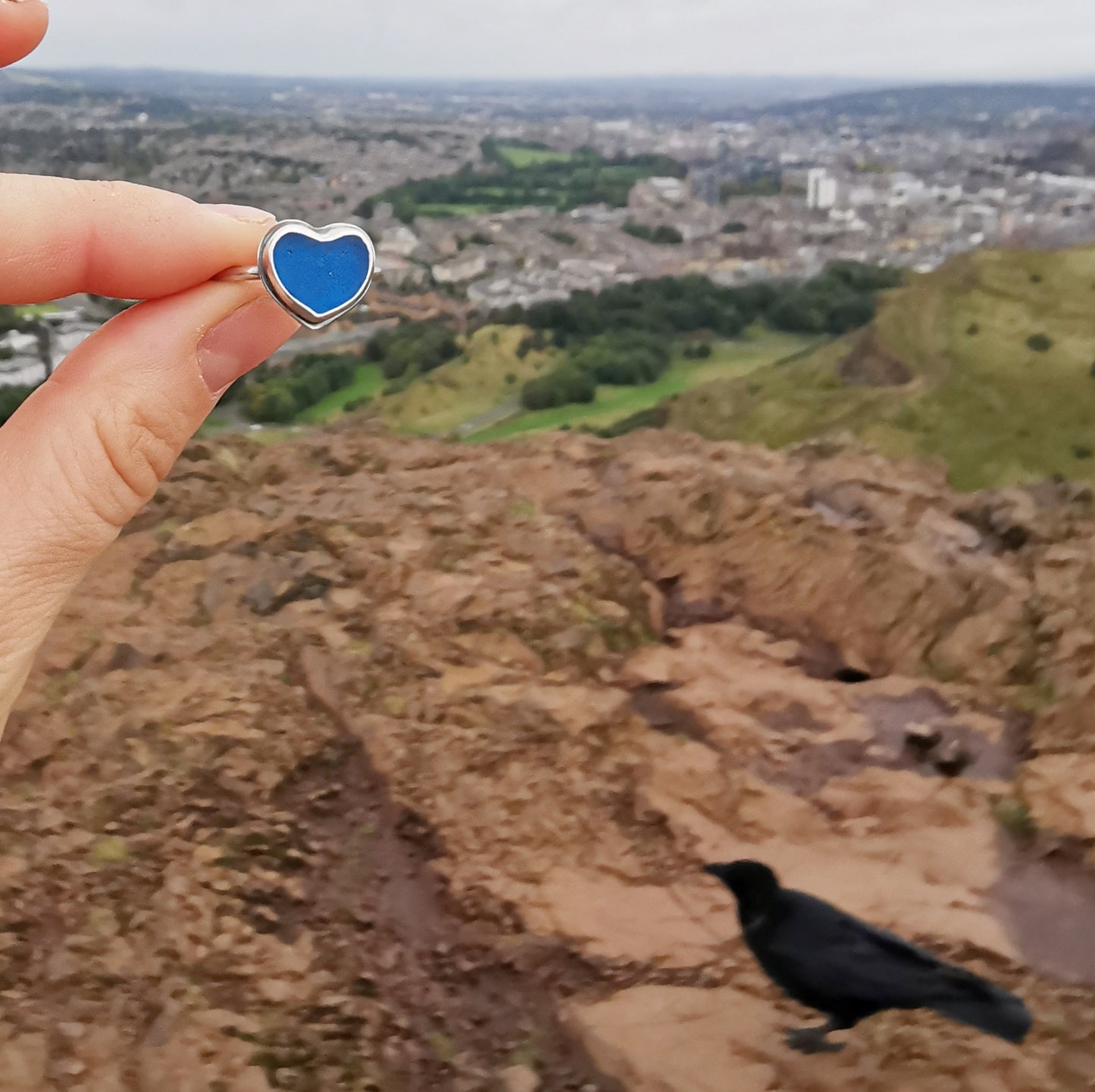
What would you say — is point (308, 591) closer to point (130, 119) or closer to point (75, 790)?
point (75, 790)

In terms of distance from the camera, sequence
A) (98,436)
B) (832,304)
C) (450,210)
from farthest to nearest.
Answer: (450,210) → (832,304) → (98,436)

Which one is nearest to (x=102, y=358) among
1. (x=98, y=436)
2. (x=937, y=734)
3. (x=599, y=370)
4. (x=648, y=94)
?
(x=98, y=436)

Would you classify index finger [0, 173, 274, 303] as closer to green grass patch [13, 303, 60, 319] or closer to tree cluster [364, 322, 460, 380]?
green grass patch [13, 303, 60, 319]

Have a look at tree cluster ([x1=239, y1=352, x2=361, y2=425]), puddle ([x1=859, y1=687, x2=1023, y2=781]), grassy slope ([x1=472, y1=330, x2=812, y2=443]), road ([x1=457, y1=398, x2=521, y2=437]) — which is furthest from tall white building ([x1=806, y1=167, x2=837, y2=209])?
puddle ([x1=859, y1=687, x2=1023, y2=781])

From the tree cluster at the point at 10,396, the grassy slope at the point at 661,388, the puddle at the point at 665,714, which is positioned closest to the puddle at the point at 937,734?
the puddle at the point at 665,714

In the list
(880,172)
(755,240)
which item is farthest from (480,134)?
(880,172)

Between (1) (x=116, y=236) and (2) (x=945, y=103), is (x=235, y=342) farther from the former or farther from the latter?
(2) (x=945, y=103)

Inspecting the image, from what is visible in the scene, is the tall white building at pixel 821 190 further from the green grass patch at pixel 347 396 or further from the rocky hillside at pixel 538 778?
the green grass patch at pixel 347 396
